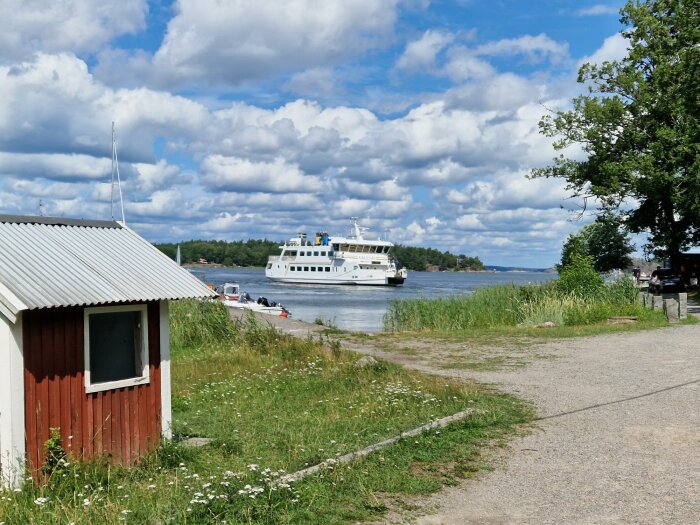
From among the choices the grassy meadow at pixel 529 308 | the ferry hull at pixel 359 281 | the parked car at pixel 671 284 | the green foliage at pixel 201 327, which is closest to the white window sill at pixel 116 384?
the green foliage at pixel 201 327

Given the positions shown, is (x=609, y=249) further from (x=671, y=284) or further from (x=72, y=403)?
(x=72, y=403)

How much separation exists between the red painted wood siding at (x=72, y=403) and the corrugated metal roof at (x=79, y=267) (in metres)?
0.24

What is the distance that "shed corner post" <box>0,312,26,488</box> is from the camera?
20.6 feet

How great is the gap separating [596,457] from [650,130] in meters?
27.9

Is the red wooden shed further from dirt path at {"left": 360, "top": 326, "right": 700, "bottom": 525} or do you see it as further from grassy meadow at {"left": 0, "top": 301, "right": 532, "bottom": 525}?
dirt path at {"left": 360, "top": 326, "right": 700, "bottom": 525}

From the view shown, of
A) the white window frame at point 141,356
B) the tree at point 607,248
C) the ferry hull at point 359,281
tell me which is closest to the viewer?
the white window frame at point 141,356

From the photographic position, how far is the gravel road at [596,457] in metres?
5.98

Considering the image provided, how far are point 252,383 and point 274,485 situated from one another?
592cm

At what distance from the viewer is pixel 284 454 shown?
24.6ft

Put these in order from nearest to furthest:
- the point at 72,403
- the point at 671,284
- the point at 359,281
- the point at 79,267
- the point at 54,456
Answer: the point at 54,456 → the point at 72,403 → the point at 79,267 → the point at 671,284 → the point at 359,281

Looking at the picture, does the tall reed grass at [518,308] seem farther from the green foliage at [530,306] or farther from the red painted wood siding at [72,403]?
the red painted wood siding at [72,403]

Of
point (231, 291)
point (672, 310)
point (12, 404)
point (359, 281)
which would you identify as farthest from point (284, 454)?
point (359, 281)

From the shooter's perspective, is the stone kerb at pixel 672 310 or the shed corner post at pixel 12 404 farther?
the stone kerb at pixel 672 310

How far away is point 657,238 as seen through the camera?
35000mm
